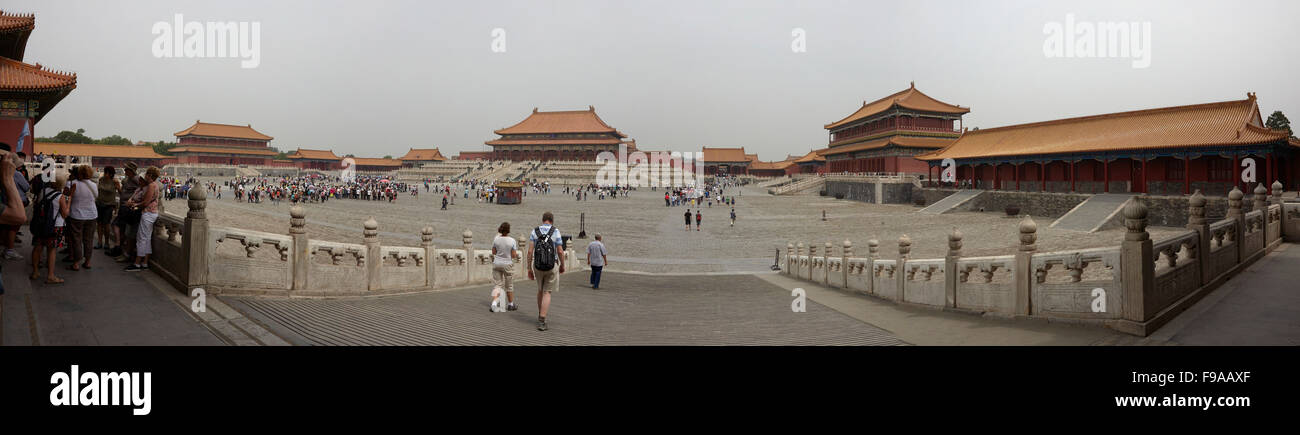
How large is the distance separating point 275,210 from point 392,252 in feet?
92.0

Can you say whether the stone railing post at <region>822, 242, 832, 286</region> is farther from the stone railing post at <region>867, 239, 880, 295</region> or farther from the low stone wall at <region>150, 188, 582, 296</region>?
the low stone wall at <region>150, 188, 582, 296</region>

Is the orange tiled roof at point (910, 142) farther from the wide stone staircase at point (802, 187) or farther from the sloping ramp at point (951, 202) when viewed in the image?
the sloping ramp at point (951, 202)

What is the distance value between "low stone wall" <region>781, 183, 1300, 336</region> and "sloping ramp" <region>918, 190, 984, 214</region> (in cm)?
2621

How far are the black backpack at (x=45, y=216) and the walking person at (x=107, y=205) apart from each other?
116cm

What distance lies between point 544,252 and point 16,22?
2544 centimetres

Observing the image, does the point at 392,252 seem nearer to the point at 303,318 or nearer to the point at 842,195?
the point at 303,318

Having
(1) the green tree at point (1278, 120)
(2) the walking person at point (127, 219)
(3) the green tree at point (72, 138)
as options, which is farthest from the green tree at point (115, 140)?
(1) the green tree at point (1278, 120)

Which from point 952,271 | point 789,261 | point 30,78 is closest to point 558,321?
point 952,271

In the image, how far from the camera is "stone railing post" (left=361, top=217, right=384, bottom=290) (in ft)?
28.3

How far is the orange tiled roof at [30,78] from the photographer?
20.5 meters

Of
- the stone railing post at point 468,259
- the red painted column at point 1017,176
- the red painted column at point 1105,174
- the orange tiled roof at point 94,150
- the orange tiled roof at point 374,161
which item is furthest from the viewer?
the orange tiled roof at point 374,161

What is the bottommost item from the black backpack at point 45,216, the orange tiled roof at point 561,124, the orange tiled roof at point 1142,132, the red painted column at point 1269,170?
the black backpack at point 45,216

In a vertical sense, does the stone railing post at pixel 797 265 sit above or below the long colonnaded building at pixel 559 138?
below

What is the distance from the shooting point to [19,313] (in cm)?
526
